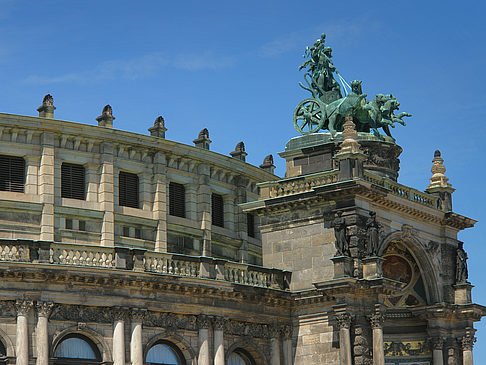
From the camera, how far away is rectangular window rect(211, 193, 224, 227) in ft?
235

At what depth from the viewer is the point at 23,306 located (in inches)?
1831

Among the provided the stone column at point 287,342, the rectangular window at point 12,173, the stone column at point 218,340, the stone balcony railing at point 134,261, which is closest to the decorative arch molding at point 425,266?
the stone balcony railing at point 134,261

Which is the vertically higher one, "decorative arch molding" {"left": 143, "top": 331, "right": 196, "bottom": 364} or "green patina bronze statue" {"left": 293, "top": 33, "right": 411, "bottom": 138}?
"green patina bronze statue" {"left": 293, "top": 33, "right": 411, "bottom": 138}

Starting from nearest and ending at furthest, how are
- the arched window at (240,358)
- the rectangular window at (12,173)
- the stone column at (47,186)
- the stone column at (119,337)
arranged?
the stone column at (119,337)
the arched window at (240,358)
the rectangular window at (12,173)
the stone column at (47,186)

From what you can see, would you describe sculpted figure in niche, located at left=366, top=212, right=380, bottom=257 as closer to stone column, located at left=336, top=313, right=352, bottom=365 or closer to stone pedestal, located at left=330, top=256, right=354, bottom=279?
stone pedestal, located at left=330, top=256, right=354, bottom=279

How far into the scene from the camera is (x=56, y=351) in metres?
47.5

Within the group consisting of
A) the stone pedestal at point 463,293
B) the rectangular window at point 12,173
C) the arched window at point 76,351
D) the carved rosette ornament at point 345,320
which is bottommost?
the arched window at point 76,351

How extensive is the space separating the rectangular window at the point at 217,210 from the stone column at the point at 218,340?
1990 centimetres

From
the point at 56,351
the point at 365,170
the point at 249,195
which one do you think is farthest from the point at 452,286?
the point at 56,351

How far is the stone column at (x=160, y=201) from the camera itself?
67.6 m

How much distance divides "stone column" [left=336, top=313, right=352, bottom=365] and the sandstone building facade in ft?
0.19

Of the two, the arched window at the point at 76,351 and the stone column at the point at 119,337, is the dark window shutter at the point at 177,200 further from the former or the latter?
the arched window at the point at 76,351

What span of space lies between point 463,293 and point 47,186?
24.1 metres

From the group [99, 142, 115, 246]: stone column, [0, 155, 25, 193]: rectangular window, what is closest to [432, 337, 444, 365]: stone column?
[99, 142, 115, 246]: stone column
